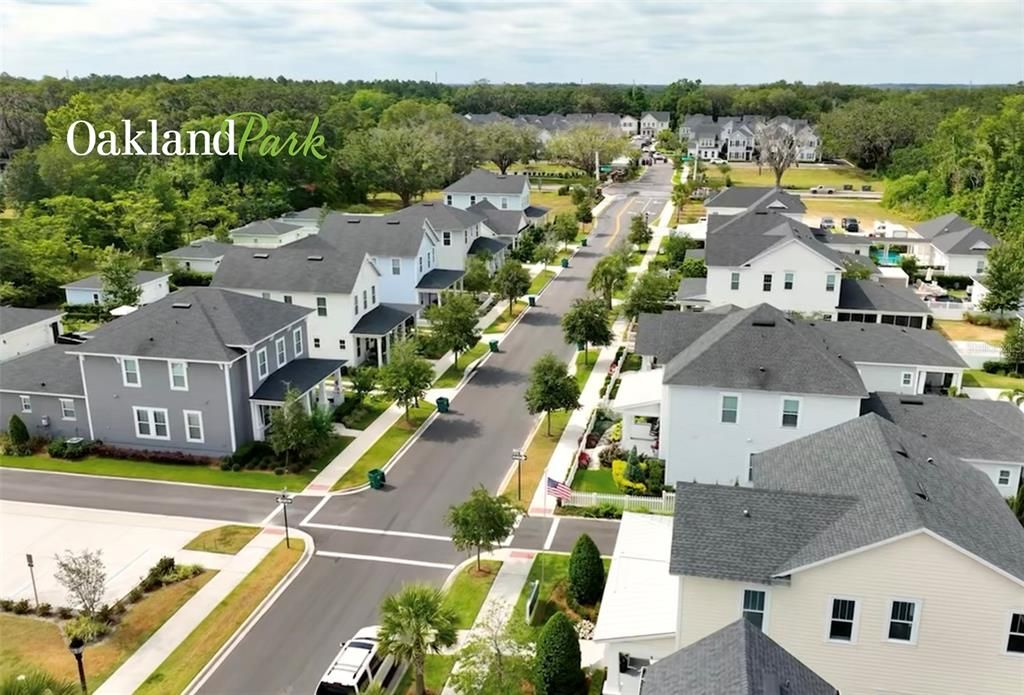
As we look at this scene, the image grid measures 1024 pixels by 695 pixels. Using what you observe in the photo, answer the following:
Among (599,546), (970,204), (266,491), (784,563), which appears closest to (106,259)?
(266,491)

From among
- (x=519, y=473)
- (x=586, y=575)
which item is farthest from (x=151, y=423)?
(x=586, y=575)

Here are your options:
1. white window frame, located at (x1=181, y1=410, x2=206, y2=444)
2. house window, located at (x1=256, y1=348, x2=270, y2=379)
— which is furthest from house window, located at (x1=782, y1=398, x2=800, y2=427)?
white window frame, located at (x1=181, y1=410, x2=206, y2=444)

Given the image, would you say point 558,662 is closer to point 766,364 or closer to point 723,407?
point 723,407

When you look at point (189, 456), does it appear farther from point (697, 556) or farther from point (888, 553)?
point (888, 553)

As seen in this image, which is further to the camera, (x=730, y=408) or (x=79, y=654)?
(x=730, y=408)

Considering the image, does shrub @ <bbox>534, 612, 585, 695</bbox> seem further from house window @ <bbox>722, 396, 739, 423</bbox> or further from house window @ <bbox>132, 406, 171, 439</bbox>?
house window @ <bbox>132, 406, 171, 439</bbox>

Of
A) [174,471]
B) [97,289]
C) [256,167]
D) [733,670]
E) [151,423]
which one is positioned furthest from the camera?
[256,167]

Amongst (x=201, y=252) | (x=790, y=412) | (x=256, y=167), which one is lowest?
(x=790, y=412)
